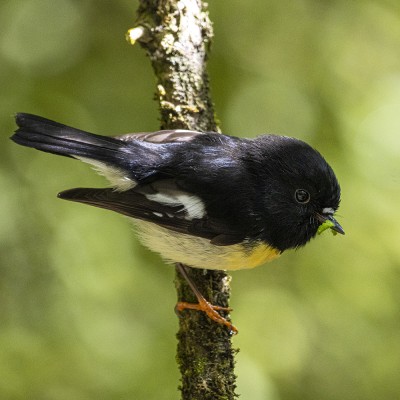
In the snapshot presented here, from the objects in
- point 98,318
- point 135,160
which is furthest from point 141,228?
point 98,318

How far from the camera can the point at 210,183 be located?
11.6 feet

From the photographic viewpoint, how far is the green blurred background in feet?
14.9

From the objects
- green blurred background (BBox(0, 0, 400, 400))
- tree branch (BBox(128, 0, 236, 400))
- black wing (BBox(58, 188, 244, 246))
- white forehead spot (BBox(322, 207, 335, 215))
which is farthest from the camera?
green blurred background (BBox(0, 0, 400, 400))

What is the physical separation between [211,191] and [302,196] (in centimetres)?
49

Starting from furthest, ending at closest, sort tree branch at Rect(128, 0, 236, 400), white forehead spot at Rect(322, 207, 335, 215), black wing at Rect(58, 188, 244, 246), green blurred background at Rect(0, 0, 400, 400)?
green blurred background at Rect(0, 0, 400, 400)
tree branch at Rect(128, 0, 236, 400)
white forehead spot at Rect(322, 207, 335, 215)
black wing at Rect(58, 188, 244, 246)

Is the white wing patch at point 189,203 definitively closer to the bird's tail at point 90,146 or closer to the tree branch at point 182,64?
the bird's tail at point 90,146

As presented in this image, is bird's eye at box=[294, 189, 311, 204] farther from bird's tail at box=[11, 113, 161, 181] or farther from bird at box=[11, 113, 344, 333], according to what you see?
bird's tail at box=[11, 113, 161, 181]

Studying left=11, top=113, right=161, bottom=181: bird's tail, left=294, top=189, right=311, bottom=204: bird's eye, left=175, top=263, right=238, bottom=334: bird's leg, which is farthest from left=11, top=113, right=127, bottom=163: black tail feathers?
left=294, top=189, right=311, bottom=204: bird's eye

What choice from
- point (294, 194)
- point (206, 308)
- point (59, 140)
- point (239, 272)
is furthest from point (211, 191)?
point (239, 272)

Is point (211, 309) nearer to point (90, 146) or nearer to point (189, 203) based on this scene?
point (189, 203)

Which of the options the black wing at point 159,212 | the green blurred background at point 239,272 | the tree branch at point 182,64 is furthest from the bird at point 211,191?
the green blurred background at point 239,272

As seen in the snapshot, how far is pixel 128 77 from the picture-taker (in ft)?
17.1

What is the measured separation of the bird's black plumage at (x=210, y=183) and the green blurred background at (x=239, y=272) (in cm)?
105

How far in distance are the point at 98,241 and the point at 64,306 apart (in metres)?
0.51
